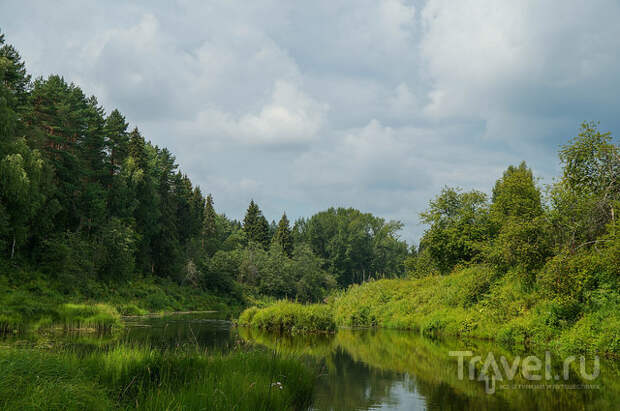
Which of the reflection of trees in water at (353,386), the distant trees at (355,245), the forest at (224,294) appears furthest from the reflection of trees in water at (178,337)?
the distant trees at (355,245)

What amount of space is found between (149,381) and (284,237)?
103 m

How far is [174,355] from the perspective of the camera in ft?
34.0

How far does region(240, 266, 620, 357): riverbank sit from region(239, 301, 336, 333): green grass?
0.07 m

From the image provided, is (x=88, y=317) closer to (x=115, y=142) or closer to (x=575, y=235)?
(x=575, y=235)

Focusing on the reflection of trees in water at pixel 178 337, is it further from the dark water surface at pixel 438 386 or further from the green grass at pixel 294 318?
the dark water surface at pixel 438 386

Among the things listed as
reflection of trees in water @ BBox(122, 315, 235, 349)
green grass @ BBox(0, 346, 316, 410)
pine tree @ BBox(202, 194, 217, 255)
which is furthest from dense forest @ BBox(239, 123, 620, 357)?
pine tree @ BBox(202, 194, 217, 255)

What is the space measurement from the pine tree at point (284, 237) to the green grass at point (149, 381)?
326 ft

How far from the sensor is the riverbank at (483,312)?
18203 mm

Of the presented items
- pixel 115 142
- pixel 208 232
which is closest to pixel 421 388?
pixel 115 142

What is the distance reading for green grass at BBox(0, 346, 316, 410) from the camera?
21.1ft

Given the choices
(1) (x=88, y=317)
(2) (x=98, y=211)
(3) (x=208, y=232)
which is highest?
(3) (x=208, y=232)

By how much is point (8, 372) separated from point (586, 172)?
23860mm

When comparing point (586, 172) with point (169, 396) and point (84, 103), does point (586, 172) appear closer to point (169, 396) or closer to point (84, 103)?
point (169, 396)

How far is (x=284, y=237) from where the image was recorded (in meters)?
112
